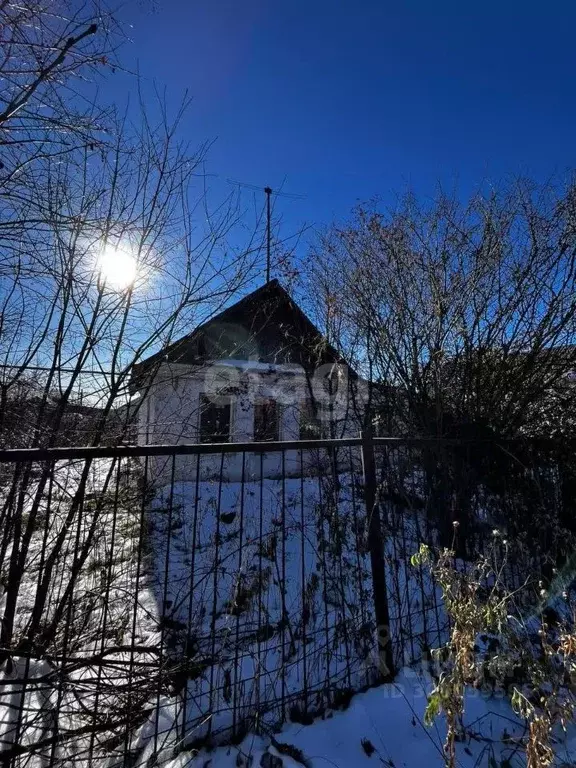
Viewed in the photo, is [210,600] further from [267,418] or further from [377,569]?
[267,418]

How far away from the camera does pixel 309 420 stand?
9.61m

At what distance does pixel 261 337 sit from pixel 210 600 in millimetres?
6778

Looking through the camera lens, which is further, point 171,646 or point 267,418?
point 267,418

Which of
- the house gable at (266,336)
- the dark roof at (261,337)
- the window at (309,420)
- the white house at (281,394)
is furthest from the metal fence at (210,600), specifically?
the window at (309,420)

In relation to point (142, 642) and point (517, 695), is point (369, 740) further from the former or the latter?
point (142, 642)

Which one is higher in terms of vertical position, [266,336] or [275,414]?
[266,336]

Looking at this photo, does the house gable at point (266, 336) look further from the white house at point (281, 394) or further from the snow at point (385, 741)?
the snow at point (385, 741)

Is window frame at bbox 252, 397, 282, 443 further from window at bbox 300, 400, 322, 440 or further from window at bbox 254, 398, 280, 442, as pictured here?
window at bbox 300, 400, 322, 440

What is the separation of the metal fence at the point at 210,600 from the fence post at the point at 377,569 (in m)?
0.01

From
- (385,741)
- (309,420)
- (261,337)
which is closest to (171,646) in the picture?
(385,741)

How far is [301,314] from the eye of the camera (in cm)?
891

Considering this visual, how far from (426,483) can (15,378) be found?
11.5ft

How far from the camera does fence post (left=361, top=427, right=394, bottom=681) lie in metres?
2.63

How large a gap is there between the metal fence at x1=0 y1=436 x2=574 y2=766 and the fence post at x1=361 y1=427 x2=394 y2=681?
12 millimetres
